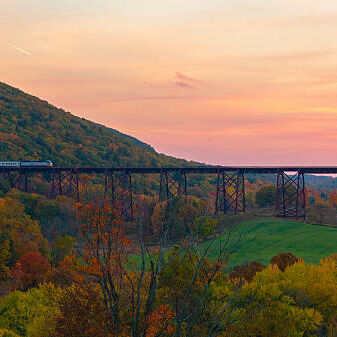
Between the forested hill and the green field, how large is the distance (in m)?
64.4

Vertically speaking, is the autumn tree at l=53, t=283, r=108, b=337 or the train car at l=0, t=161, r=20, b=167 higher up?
the train car at l=0, t=161, r=20, b=167

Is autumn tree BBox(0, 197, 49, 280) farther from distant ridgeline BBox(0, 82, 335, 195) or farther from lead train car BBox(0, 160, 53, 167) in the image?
distant ridgeline BBox(0, 82, 335, 195)

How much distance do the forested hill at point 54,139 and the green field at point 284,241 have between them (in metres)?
64.4

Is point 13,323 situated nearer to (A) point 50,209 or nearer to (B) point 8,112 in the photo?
(A) point 50,209

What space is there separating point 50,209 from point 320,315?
50.0 metres

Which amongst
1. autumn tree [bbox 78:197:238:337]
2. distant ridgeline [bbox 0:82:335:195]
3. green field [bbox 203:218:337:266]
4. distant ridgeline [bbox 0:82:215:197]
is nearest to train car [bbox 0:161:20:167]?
distant ridgeline [bbox 0:82:335:195]

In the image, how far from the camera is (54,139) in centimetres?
12850

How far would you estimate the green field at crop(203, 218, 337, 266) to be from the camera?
46.1m

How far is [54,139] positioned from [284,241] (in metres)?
90.0

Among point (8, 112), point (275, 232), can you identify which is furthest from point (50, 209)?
point (8, 112)

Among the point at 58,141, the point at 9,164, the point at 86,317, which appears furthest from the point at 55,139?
the point at 86,317

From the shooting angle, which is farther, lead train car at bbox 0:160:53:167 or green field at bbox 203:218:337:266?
lead train car at bbox 0:160:53:167

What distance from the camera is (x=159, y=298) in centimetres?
2419

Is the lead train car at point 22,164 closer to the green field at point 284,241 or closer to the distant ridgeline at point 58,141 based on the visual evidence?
the distant ridgeline at point 58,141
